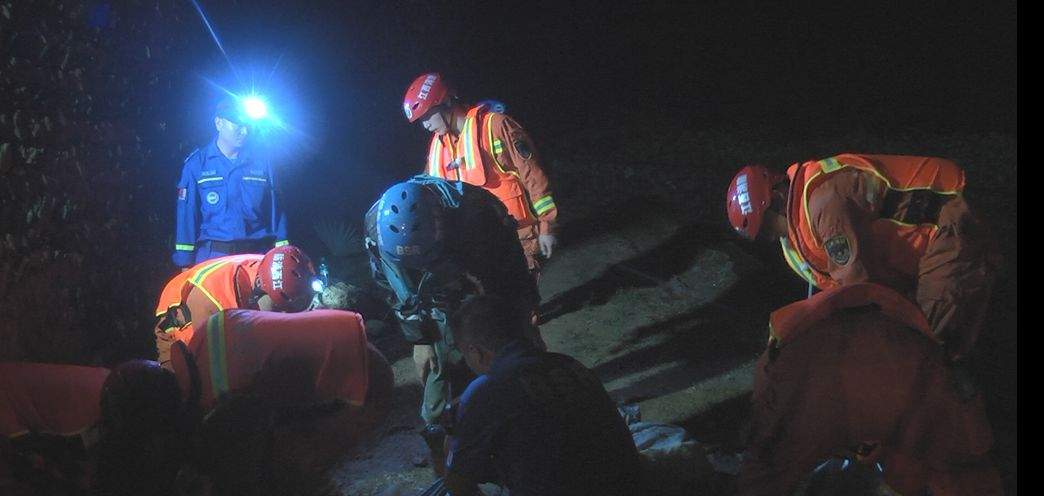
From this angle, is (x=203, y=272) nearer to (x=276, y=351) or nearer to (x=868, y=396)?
(x=276, y=351)

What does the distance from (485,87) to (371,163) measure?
113 inches

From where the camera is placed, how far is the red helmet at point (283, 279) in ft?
11.4

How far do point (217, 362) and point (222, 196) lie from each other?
2230 mm

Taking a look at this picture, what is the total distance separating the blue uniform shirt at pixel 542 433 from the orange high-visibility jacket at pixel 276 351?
2.72 feet

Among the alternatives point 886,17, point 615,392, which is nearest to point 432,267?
point 615,392

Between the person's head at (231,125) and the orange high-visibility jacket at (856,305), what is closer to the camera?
the orange high-visibility jacket at (856,305)

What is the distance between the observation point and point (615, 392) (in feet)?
13.7

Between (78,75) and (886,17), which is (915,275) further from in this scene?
(886,17)

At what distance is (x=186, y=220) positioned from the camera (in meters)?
4.58

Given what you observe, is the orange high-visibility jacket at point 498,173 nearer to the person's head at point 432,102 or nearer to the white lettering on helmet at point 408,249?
the person's head at point 432,102

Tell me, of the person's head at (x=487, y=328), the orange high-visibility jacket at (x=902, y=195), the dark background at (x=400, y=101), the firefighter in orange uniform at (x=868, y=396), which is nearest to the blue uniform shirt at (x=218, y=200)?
the dark background at (x=400, y=101)

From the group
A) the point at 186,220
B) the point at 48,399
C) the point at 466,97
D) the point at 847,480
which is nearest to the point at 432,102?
the point at 186,220

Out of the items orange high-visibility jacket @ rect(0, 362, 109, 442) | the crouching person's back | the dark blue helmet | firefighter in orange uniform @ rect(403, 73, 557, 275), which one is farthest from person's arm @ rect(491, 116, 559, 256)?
orange high-visibility jacket @ rect(0, 362, 109, 442)
